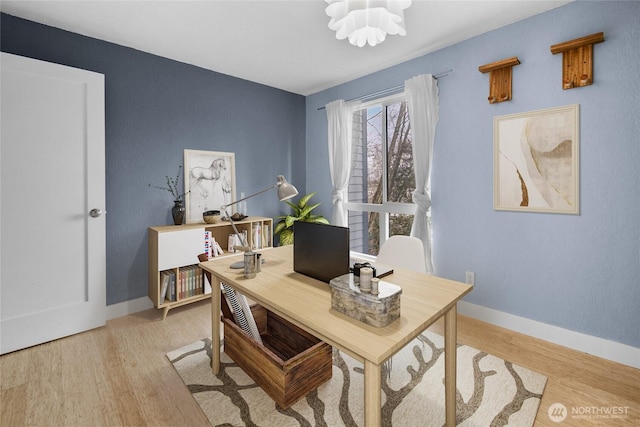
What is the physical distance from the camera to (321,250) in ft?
5.16

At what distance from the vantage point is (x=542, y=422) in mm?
1587

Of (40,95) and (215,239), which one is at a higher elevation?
(40,95)

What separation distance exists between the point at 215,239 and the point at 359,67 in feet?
8.42

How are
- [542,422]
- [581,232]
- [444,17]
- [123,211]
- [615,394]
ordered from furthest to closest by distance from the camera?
[123,211]
[444,17]
[581,232]
[615,394]
[542,422]

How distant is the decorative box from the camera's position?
109 cm

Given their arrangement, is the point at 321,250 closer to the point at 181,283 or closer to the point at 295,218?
the point at 181,283

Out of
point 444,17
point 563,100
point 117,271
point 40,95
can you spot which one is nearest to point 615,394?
point 563,100

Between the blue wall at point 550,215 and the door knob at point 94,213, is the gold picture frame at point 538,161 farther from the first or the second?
the door knob at point 94,213

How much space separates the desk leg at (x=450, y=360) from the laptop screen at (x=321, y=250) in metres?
0.55

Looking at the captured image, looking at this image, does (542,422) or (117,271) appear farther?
(117,271)

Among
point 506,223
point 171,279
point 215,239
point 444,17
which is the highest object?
point 444,17

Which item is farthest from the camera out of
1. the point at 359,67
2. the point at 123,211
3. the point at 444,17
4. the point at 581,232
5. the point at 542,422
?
the point at 359,67

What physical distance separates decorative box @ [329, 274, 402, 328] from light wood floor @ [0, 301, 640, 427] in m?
1.13

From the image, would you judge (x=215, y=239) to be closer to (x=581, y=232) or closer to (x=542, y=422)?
(x=542, y=422)
